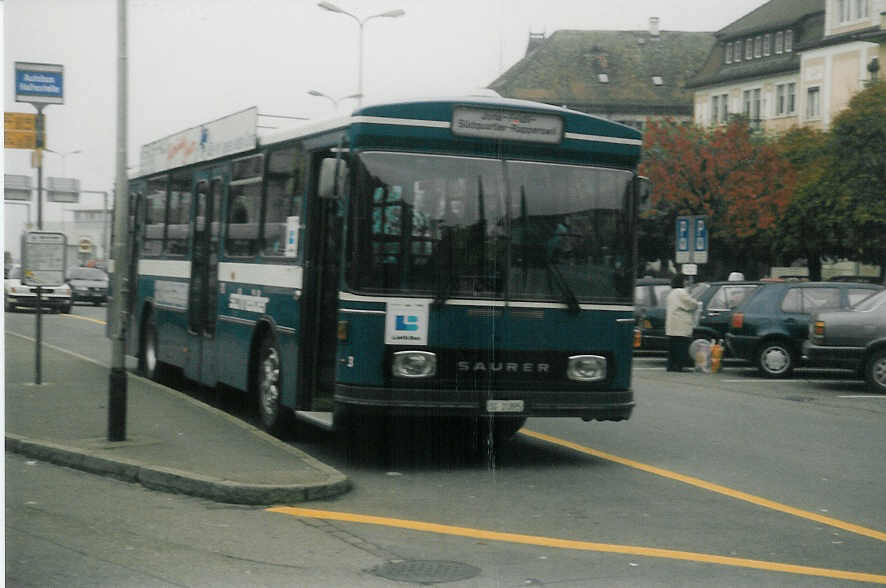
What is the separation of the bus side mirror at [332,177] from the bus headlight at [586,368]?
228 cm

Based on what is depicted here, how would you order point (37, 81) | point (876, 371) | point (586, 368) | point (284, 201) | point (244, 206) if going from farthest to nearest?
point (876, 371), point (244, 206), point (284, 201), point (37, 81), point (586, 368)

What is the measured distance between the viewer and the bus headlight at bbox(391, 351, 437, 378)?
1004 cm

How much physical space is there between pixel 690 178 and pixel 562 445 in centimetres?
4441

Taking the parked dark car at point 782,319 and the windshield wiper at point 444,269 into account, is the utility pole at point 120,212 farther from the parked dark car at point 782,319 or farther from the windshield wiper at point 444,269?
the parked dark car at point 782,319

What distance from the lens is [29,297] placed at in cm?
4009

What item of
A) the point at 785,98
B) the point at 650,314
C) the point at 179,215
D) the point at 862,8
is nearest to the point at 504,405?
the point at 179,215

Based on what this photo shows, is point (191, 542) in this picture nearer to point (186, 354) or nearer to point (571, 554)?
point (571, 554)

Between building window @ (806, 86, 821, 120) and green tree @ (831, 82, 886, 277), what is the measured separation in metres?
3.22

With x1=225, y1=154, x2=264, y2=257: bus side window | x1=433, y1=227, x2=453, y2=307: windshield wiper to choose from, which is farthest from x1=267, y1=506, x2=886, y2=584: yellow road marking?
x1=225, y1=154, x2=264, y2=257: bus side window

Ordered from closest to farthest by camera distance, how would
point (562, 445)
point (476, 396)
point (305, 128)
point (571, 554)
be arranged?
1. point (571, 554)
2. point (476, 396)
3. point (305, 128)
4. point (562, 445)

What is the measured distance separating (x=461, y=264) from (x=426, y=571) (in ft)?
11.6

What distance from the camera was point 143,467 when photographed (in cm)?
952

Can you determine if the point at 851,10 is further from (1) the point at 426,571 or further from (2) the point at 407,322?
(1) the point at 426,571

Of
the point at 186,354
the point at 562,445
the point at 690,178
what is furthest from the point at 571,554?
the point at 690,178
